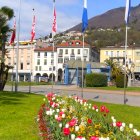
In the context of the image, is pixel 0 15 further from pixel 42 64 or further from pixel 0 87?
pixel 42 64

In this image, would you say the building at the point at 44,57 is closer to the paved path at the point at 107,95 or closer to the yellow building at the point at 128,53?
the yellow building at the point at 128,53

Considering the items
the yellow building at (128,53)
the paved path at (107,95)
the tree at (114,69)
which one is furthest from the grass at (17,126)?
the yellow building at (128,53)

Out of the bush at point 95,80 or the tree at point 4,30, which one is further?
the bush at point 95,80

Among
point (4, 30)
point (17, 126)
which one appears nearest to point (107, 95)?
point (4, 30)

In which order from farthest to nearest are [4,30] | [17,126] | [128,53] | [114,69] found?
[128,53]
[114,69]
[4,30]
[17,126]

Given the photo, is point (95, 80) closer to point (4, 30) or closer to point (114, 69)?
point (114, 69)

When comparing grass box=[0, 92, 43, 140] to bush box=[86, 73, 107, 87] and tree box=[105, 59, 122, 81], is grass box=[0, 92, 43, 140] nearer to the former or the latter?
bush box=[86, 73, 107, 87]

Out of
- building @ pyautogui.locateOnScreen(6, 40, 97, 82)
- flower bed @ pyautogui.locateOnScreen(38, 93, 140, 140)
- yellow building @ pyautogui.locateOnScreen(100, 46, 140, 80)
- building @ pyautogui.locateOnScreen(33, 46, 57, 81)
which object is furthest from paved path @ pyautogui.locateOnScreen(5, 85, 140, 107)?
building @ pyautogui.locateOnScreen(33, 46, 57, 81)

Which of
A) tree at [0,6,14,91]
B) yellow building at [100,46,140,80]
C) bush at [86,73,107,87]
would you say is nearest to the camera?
tree at [0,6,14,91]

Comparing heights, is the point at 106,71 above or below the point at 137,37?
below

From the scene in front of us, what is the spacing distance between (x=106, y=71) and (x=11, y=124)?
200ft

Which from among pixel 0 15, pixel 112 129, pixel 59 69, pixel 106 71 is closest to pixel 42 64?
pixel 59 69

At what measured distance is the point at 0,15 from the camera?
131ft

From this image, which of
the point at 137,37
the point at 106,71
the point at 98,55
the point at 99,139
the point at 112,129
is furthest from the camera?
the point at 137,37
